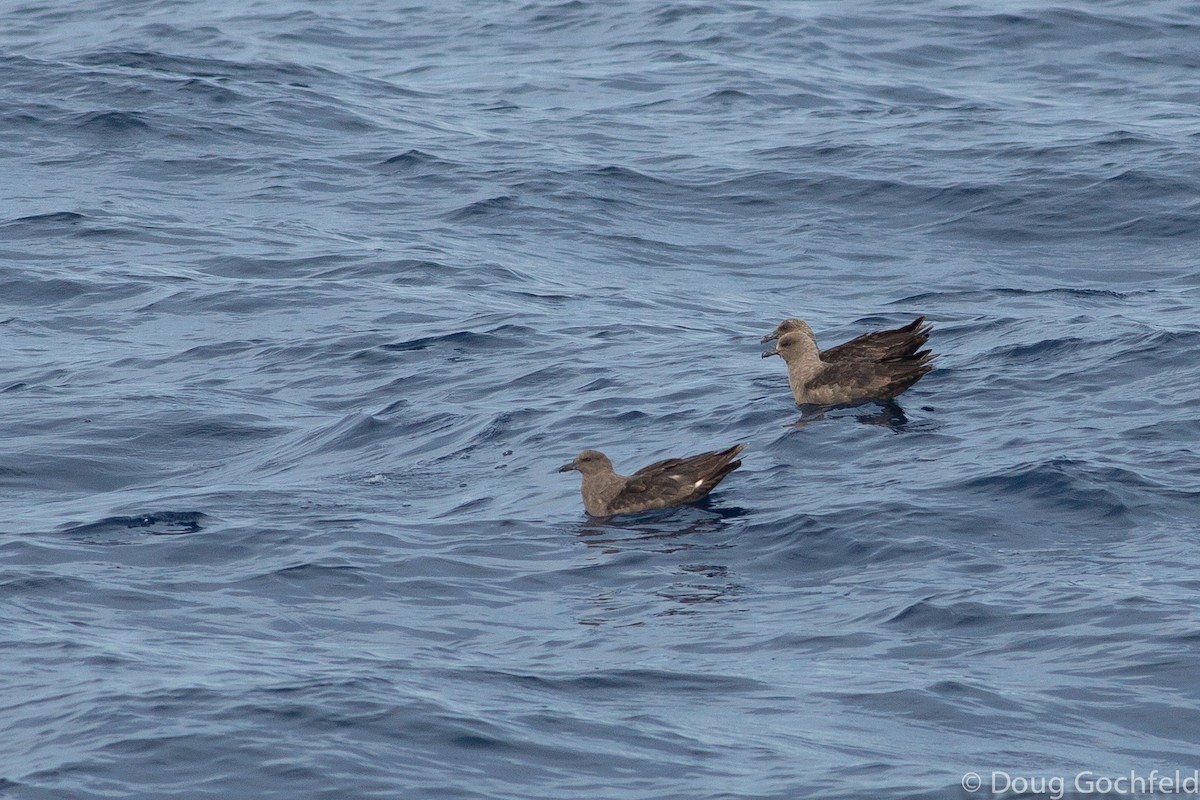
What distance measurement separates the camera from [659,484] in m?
13.3

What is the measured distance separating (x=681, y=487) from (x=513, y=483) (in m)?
1.81

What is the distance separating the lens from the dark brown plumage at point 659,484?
43.4 ft

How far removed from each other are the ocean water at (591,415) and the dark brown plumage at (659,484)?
17cm

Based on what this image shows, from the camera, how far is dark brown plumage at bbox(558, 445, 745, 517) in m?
13.2

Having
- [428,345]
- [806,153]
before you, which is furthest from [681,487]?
[806,153]

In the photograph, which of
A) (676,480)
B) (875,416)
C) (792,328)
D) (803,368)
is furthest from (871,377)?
(676,480)

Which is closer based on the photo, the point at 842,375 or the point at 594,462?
the point at 594,462

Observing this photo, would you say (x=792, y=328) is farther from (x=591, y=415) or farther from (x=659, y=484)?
(x=659, y=484)

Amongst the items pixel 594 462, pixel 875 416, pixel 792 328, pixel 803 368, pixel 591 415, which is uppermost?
pixel 792 328

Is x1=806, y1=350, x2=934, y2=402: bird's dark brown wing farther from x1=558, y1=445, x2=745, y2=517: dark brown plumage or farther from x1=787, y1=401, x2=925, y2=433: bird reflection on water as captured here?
x1=558, y1=445, x2=745, y2=517: dark brown plumage

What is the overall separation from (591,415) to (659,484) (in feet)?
8.98

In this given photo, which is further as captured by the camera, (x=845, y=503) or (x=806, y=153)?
(x=806, y=153)

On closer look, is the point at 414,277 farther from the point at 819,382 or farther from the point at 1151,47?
the point at 1151,47

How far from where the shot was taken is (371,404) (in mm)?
16672
